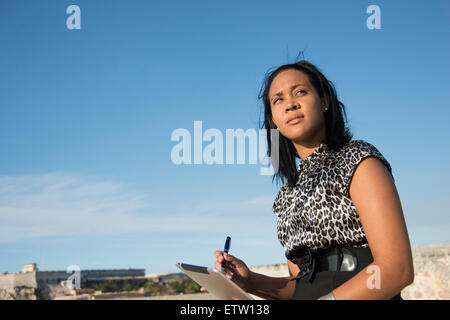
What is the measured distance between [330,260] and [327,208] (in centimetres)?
21

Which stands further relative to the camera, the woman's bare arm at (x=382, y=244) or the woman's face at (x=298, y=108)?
the woman's face at (x=298, y=108)

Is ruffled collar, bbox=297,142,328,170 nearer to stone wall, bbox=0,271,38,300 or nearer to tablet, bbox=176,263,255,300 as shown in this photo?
tablet, bbox=176,263,255,300

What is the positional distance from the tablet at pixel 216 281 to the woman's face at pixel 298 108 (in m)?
0.79

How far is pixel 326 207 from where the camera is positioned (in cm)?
170

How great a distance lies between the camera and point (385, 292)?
1.39 m

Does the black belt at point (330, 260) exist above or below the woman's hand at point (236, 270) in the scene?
above

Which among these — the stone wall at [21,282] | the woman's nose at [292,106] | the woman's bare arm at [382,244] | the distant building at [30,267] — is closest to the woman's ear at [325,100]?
the woman's nose at [292,106]

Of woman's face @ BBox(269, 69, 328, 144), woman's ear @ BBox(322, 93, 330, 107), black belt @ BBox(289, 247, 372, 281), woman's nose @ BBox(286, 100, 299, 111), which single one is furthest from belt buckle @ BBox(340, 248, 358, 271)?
woman's ear @ BBox(322, 93, 330, 107)

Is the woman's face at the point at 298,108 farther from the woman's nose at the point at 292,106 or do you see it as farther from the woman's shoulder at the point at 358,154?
the woman's shoulder at the point at 358,154

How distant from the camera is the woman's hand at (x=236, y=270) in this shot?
6.68 feet

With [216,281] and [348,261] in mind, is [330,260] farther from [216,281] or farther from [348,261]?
[216,281]
